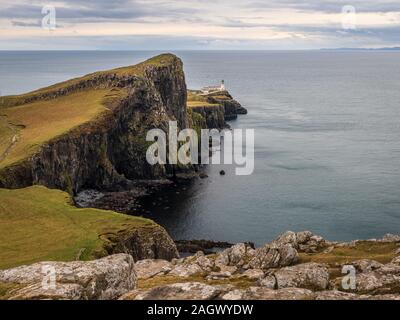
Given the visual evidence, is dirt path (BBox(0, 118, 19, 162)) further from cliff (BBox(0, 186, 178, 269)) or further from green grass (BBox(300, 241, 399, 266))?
green grass (BBox(300, 241, 399, 266))

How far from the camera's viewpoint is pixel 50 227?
7119cm

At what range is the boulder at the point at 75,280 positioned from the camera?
29080 mm

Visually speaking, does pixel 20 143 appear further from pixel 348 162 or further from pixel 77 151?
pixel 348 162

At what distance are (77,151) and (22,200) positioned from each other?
38064mm

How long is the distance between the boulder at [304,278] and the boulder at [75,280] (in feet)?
43.6

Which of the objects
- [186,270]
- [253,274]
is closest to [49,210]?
[186,270]

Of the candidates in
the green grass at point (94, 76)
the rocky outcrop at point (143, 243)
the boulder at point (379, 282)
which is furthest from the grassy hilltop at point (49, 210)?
the boulder at point (379, 282)

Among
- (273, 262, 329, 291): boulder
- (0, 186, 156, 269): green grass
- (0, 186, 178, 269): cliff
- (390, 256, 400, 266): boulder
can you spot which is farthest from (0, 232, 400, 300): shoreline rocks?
(0, 186, 156, 269): green grass

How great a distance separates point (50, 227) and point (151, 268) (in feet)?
72.4

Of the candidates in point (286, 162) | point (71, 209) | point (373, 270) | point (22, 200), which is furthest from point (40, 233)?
point (286, 162)

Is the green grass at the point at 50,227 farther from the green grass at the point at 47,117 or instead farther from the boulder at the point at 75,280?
the boulder at the point at 75,280

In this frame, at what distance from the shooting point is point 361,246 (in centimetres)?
6231

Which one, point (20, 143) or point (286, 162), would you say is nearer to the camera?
point (20, 143)
